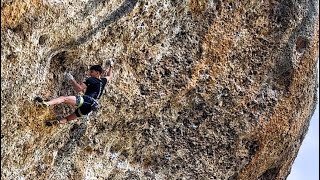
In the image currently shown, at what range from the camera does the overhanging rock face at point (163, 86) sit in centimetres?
1261

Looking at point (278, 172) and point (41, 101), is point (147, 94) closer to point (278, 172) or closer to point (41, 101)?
point (41, 101)

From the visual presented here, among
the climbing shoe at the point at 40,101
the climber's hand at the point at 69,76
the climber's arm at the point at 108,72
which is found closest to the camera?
the climbing shoe at the point at 40,101

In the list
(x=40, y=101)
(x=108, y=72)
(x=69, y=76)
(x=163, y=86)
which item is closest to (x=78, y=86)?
(x=69, y=76)

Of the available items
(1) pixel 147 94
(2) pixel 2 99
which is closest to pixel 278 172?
(1) pixel 147 94

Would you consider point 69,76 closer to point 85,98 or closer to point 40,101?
point 85,98

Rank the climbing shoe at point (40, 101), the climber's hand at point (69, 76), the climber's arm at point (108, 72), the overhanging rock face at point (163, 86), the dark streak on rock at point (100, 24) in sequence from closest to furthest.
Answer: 1. the climbing shoe at point (40, 101)
2. the overhanging rock face at point (163, 86)
3. the dark streak on rock at point (100, 24)
4. the climber's hand at point (69, 76)
5. the climber's arm at point (108, 72)

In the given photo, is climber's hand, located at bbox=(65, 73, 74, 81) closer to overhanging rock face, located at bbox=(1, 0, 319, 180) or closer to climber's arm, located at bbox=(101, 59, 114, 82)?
overhanging rock face, located at bbox=(1, 0, 319, 180)

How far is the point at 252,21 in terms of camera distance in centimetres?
1841

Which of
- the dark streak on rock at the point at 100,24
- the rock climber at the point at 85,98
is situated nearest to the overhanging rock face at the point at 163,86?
the dark streak on rock at the point at 100,24

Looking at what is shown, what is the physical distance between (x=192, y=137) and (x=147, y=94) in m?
2.50

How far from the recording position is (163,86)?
17062 mm

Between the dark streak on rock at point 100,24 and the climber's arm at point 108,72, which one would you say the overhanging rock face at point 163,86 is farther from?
the climber's arm at point 108,72

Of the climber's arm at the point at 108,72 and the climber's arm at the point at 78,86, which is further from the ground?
the climber's arm at the point at 108,72

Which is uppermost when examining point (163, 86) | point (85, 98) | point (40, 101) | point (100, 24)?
point (100, 24)
